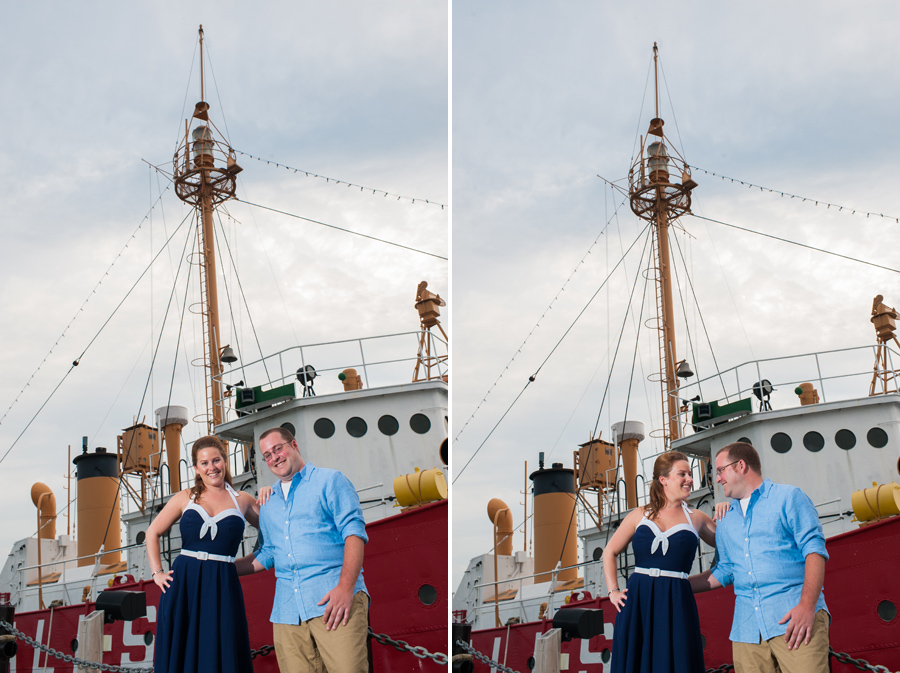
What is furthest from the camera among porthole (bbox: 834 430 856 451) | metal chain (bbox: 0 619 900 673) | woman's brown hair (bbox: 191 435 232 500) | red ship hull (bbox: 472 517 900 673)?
porthole (bbox: 834 430 856 451)

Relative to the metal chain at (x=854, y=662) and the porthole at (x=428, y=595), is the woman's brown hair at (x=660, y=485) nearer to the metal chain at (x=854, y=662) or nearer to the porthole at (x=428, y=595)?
the metal chain at (x=854, y=662)

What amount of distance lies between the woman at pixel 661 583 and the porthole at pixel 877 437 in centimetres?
365

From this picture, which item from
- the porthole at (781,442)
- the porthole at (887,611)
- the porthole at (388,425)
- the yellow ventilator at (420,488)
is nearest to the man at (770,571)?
the porthole at (887,611)

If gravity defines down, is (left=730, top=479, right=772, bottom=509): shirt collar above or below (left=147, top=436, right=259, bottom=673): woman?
above

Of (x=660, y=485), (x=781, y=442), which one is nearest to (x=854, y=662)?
(x=660, y=485)

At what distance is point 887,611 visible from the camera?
5.16 m

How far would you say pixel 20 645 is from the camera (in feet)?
24.2

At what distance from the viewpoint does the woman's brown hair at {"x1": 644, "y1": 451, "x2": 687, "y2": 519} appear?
3523 mm

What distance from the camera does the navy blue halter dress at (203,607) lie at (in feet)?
11.1

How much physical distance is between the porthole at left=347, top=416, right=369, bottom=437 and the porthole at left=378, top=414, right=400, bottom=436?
0.11 metres

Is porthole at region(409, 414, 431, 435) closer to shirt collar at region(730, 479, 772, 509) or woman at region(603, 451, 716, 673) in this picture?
woman at region(603, 451, 716, 673)

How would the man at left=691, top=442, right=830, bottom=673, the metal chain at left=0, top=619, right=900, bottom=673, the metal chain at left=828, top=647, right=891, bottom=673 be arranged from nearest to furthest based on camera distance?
the man at left=691, top=442, right=830, bottom=673 < the metal chain at left=828, top=647, right=891, bottom=673 < the metal chain at left=0, top=619, right=900, bottom=673

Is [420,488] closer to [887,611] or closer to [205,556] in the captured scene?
A: [205,556]

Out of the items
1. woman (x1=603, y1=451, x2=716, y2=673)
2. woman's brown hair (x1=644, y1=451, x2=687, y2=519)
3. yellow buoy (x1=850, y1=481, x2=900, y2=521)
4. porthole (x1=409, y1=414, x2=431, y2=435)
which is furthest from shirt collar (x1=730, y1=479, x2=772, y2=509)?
porthole (x1=409, y1=414, x2=431, y2=435)
